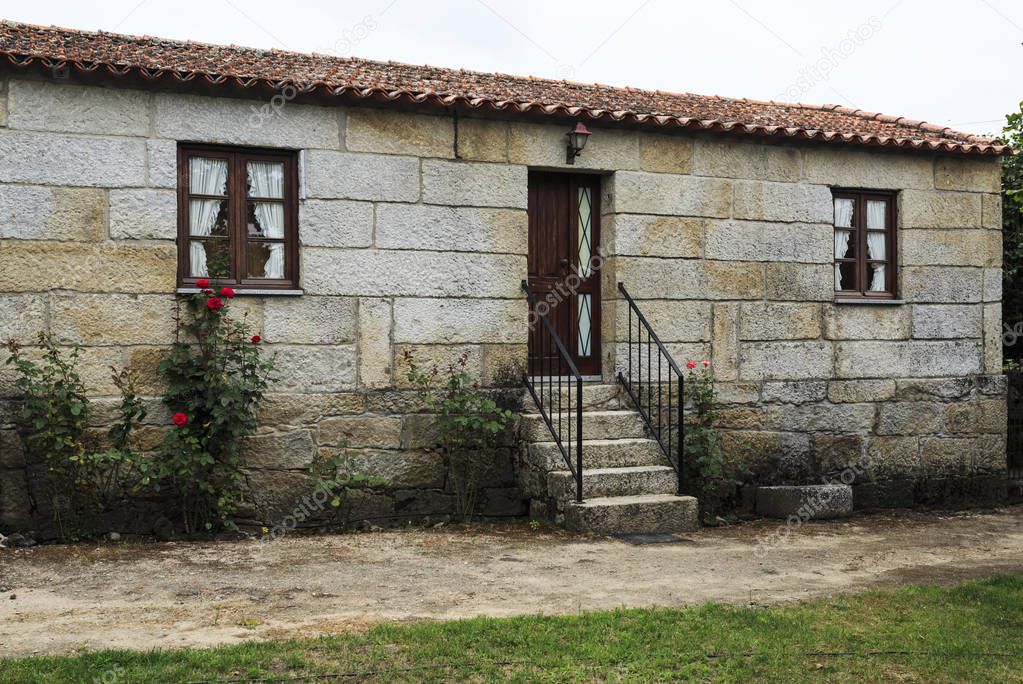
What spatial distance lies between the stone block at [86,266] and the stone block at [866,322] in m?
5.58

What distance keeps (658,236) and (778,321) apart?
4.43 feet

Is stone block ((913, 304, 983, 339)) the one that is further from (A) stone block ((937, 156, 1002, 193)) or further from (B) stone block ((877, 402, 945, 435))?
(A) stone block ((937, 156, 1002, 193))

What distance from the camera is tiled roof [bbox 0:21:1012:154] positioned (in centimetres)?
732

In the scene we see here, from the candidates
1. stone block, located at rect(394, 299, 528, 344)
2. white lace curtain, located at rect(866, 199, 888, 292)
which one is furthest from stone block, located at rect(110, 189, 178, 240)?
white lace curtain, located at rect(866, 199, 888, 292)

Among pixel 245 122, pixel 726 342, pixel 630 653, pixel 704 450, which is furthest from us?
pixel 726 342

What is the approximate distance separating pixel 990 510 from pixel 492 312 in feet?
16.4

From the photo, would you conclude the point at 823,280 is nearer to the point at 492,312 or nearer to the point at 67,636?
the point at 492,312

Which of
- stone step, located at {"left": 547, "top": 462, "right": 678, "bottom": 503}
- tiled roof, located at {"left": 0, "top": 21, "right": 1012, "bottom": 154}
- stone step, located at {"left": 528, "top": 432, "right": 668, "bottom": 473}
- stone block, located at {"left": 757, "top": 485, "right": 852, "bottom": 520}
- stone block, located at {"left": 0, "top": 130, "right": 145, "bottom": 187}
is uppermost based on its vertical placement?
tiled roof, located at {"left": 0, "top": 21, "right": 1012, "bottom": 154}

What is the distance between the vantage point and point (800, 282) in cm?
905

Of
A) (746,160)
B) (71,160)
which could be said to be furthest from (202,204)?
(746,160)

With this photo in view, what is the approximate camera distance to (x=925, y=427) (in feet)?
31.1

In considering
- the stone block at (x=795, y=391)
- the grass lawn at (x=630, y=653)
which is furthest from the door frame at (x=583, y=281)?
the grass lawn at (x=630, y=653)

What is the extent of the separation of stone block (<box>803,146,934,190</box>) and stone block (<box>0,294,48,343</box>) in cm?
628

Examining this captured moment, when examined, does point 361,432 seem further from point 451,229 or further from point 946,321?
point 946,321
